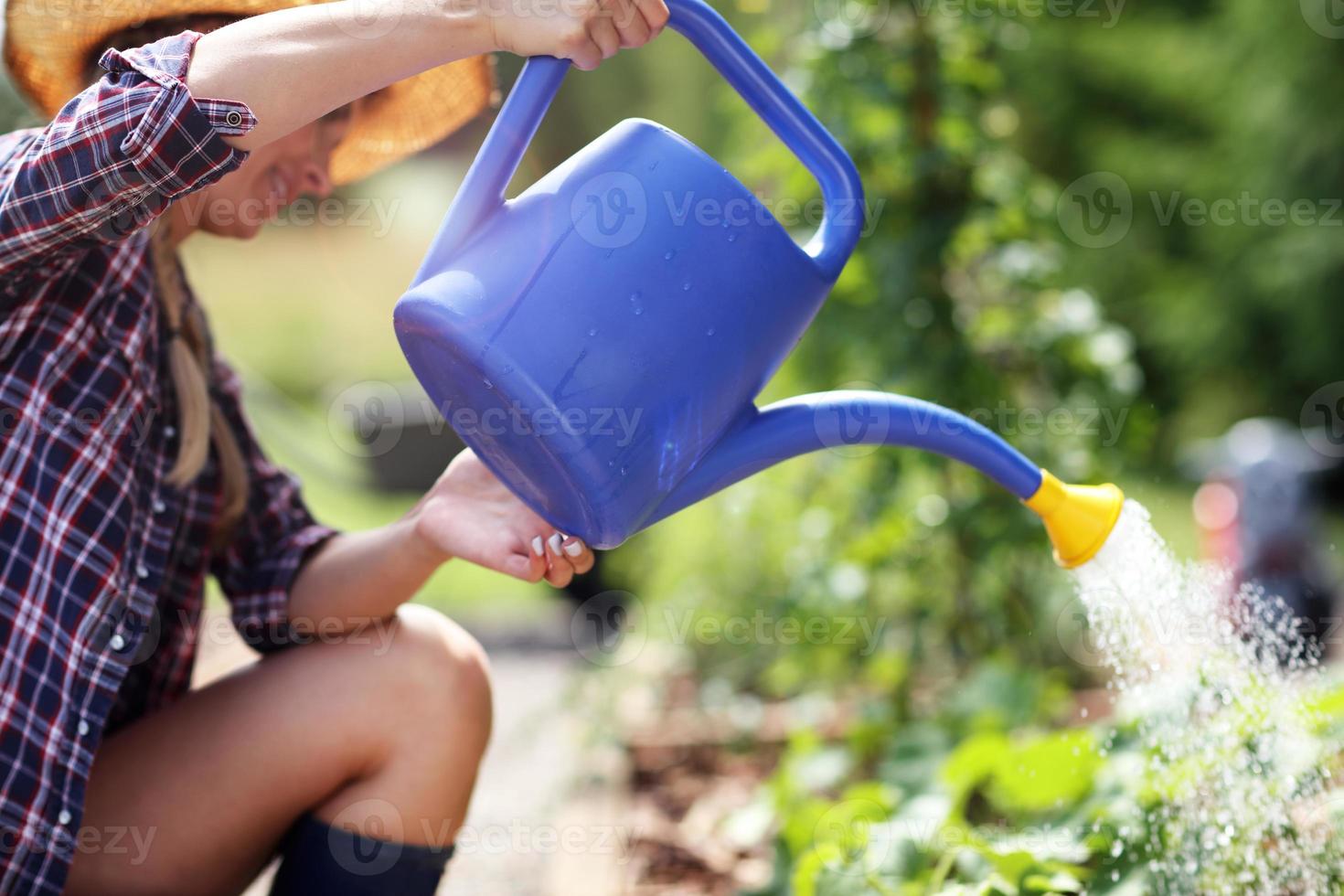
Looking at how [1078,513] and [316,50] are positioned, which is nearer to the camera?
[316,50]

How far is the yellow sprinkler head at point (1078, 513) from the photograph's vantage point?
3.24 feet

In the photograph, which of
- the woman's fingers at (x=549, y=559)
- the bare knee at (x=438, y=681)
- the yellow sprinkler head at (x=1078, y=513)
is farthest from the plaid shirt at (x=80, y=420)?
the yellow sprinkler head at (x=1078, y=513)

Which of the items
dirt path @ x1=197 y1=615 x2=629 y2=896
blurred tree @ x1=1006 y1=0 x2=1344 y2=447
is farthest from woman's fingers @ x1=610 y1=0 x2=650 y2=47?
blurred tree @ x1=1006 y1=0 x2=1344 y2=447

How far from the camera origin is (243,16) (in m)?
1.16

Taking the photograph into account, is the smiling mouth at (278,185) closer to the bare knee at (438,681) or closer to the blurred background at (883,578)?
the bare knee at (438,681)

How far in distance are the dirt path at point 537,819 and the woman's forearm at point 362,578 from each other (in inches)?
11.0

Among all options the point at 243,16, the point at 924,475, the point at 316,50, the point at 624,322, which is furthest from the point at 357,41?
the point at 924,475

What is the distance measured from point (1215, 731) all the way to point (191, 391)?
997 millimetres

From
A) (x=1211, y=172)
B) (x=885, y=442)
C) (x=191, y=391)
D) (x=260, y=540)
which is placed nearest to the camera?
(x=885, y=442)

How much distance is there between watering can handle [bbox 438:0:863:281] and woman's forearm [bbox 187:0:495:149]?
0.18 feet

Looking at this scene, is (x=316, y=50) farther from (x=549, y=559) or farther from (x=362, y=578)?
(x=362, y=578)

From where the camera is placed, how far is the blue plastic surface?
2.77 feet

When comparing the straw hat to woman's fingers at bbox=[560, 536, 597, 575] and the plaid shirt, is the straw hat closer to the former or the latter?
the plaid shirt

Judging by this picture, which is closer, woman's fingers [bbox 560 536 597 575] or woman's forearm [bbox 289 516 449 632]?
woman's fingers [bbox 560 536 597 575]
